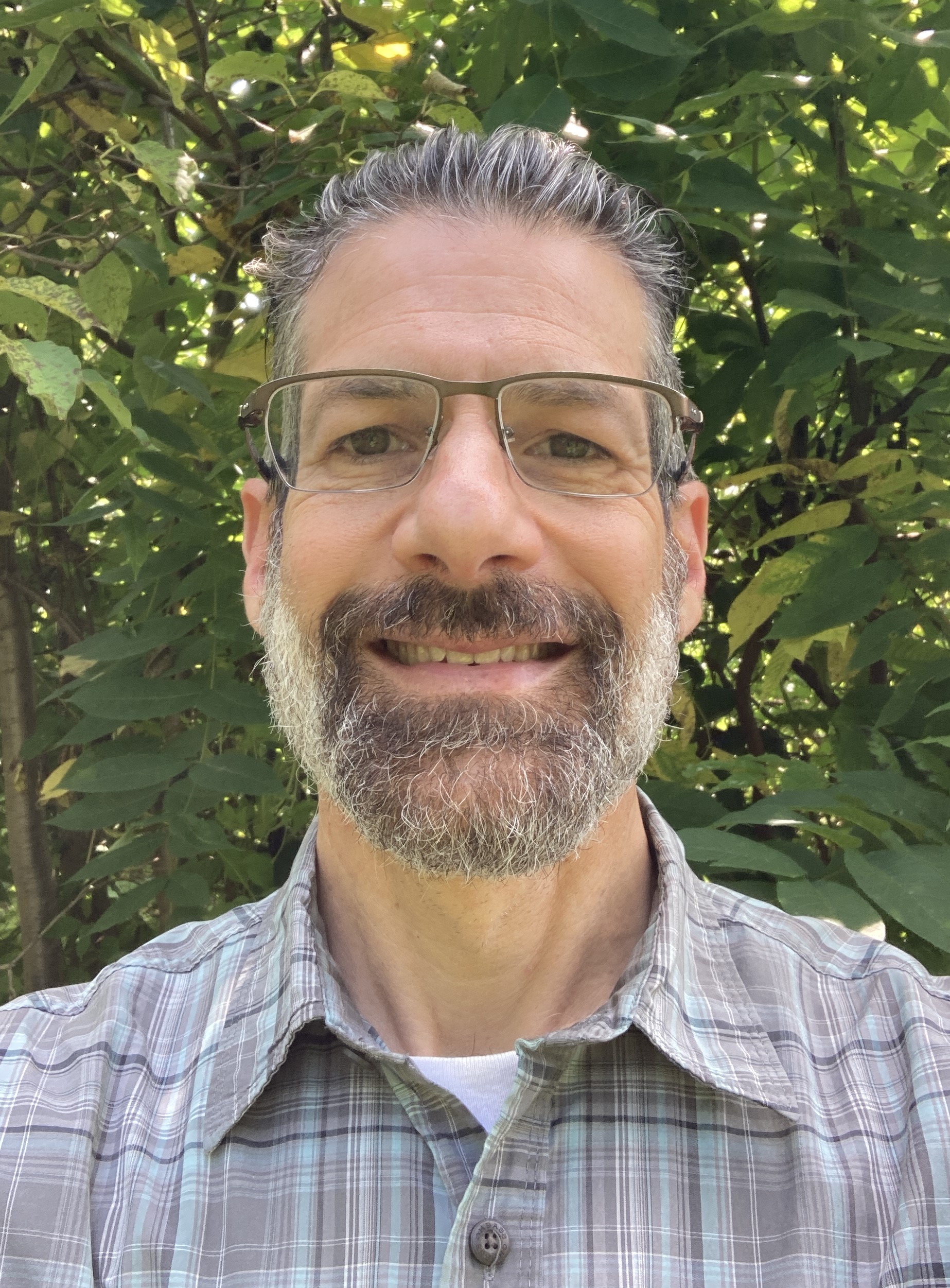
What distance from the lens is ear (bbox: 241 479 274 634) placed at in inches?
69.0

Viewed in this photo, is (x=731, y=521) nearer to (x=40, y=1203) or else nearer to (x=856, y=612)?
(x=856, y=612)

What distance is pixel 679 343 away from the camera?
2.19m

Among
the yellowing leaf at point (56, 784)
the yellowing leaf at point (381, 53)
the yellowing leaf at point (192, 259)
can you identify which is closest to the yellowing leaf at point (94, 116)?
the yellowing leaf at point (192, 259)

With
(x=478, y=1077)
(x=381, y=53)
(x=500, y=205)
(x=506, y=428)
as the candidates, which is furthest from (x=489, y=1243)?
(x=381, y=53)

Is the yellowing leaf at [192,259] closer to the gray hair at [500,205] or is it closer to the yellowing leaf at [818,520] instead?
the gray hair at [500,205]

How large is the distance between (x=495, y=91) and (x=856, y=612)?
3.35 feet

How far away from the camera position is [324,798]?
5.05ft

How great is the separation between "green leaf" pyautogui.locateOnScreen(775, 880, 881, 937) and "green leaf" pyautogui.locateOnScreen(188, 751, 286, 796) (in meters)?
0.80

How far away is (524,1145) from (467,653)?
551 mm

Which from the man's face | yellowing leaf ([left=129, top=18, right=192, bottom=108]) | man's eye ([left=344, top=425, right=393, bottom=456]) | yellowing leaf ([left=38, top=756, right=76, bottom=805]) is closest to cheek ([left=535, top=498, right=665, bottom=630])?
the man's face

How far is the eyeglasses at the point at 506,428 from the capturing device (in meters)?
1.45

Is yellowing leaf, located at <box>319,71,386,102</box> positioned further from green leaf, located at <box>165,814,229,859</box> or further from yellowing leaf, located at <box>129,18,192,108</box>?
green leaf, located at <box>165,814,229,859</box>

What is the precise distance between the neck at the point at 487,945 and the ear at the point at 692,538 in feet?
1.18

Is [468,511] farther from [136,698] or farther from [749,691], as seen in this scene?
[749,691]
